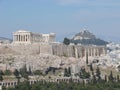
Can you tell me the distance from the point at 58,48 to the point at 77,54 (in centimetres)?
474

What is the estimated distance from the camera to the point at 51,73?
3868 inches

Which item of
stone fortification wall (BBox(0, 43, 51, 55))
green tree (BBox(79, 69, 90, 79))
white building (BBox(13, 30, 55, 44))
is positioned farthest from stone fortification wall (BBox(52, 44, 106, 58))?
green tree (BBox(79, 69, 90, 79))

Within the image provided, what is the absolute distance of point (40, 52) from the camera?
349 ft

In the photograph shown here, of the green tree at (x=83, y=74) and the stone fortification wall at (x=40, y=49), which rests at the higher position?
the stone fortification wall at (x=40, y=49)

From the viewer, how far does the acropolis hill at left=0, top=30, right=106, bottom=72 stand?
100 meters

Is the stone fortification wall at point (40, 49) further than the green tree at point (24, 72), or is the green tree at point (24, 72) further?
the stone fortification wall at point (40, 49)

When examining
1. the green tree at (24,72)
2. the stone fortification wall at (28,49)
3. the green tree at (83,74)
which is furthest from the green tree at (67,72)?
the stone fortification wall at (28,49)

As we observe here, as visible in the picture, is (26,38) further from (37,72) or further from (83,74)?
(83,74)

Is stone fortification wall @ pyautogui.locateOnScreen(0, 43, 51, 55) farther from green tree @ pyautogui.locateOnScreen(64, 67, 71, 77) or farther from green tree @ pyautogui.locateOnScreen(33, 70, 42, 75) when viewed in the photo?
green tree @ pyautogui.locateOnScreen(33, 70, 42, 75)

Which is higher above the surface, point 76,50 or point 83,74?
point 76,50

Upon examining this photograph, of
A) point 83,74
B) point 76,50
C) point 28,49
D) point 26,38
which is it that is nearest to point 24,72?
point 83,74

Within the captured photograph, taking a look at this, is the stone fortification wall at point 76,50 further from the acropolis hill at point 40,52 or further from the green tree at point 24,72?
the green tree at point 24,72

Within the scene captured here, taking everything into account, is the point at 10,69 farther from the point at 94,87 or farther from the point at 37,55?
the point at 94,87

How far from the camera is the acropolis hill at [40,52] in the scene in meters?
100
